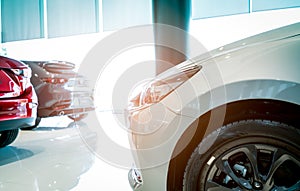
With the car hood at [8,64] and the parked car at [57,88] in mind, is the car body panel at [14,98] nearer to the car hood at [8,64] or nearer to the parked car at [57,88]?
the car hood at [8,64]

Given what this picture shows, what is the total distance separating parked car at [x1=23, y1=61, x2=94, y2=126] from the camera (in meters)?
3.04

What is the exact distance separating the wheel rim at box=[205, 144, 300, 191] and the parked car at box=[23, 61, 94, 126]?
100 inches

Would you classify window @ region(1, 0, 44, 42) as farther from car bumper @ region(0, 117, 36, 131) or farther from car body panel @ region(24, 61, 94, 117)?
car bumper @ region(0, 117, 36, 131)

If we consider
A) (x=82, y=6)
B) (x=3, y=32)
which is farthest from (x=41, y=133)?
(x=3, y=32)

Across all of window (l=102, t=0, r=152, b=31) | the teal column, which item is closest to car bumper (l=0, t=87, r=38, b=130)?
the teal column

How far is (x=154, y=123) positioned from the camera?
1067 millimetres

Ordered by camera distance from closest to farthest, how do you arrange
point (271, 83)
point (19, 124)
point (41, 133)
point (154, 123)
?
1. point (271, 83)
2. point (154, 123)
3. point (19, 124)
4. point (41, 133)

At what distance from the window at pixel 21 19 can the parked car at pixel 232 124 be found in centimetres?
601

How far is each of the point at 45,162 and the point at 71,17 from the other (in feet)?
14.3

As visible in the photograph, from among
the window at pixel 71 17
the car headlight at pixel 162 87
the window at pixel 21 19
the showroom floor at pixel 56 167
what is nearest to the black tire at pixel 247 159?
the car headlight at pixel 162 87

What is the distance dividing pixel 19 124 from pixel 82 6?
14.2 feet

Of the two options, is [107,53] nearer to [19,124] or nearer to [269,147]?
[19,124]

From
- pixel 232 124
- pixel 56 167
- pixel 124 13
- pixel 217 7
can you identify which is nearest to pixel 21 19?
pixel 124 13

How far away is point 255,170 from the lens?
97 centimetres
